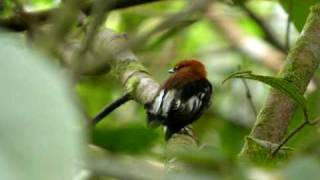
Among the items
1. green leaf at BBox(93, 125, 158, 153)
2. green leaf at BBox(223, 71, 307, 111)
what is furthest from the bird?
green leaf at BBox(93, 125, 158, 153)

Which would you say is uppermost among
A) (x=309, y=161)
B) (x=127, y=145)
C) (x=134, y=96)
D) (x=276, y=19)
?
(x=276, y=19)

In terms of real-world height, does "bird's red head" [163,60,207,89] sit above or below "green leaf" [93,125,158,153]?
above

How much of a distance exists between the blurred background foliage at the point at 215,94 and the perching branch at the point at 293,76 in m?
0.04

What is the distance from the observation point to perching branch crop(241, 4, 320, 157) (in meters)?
1.39

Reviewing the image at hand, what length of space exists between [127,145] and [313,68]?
0.83 metres

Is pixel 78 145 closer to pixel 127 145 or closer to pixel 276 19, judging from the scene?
pixel 127 145

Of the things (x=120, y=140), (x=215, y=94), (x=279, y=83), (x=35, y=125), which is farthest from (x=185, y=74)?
(x=35, y=125)

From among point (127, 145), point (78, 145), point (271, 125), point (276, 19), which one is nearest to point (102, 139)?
point (127, 145)

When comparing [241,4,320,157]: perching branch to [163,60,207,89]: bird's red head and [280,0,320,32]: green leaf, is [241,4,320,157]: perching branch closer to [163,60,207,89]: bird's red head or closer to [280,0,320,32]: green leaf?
[280,0,320,32]: green leaf

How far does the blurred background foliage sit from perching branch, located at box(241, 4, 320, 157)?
0.13 feet

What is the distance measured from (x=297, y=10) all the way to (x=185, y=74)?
272mm

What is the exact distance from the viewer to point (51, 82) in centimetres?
34

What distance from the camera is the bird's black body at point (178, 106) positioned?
1.38 meters

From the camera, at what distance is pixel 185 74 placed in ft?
4.93
